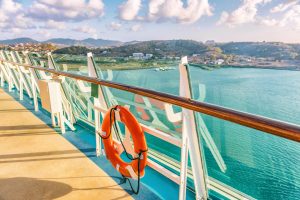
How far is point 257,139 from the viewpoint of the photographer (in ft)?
5.42

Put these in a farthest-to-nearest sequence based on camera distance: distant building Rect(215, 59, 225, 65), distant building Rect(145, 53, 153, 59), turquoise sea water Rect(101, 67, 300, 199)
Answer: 1. distant building Rect(145, 53, 153, 59)
2. distant building Rect(215, 59, 225, 65)
3. turquoise sea water Rect(101, 67, 300, 199)

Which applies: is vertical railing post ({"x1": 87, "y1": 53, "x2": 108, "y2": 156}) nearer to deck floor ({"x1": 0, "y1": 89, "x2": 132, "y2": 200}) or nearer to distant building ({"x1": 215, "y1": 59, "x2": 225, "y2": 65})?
deck floor ({"x1": 0, "y1": 89, "x2": 132, "y2": 200})

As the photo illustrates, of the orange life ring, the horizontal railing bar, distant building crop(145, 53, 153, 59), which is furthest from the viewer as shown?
distant building crop(145, 53, 153, 59)

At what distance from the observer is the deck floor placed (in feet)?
6.34

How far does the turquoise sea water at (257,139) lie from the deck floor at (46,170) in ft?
2.65

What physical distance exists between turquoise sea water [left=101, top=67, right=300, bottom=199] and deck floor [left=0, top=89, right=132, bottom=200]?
806 millimetres

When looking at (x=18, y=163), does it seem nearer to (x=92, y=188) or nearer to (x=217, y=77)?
(x=92, y=188)

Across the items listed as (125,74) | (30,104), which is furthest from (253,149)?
(30,104)

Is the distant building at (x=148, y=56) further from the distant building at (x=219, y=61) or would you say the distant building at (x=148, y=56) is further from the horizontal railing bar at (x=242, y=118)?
the horizontal railing bar at (x=242, y=118)

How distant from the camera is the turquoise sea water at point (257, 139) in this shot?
1.56 m

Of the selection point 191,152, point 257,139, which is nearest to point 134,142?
point 191,152

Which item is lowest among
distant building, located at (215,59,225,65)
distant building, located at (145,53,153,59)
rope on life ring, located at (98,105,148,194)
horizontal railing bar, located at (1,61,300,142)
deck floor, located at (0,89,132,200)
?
deck floor, located at (0,89,132,200)

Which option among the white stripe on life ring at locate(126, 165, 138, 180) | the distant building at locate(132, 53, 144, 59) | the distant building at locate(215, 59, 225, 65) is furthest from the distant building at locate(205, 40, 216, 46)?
the white stripe on life ring at locate(126, 165, 138, 180)

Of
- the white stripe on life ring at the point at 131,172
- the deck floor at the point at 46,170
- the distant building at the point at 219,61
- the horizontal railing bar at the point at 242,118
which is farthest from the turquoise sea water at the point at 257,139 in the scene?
the deck floor at the point at 46,170
